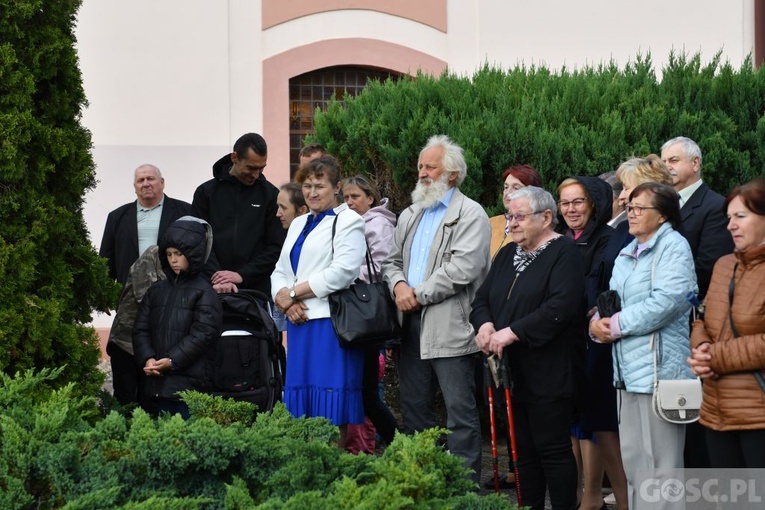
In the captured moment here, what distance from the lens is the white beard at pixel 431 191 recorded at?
642 cm

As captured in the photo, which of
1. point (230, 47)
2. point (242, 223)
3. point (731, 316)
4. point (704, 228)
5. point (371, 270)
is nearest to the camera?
point (731, 316)

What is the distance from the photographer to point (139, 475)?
425 centimetres

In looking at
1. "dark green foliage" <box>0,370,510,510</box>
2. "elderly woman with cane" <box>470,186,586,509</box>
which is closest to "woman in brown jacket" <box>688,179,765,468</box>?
"elderly woman with cane" <box>470,186,586,509</box>

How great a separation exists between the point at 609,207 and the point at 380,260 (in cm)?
154

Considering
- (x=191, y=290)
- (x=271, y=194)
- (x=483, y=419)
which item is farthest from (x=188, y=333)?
(x=483, y=419)

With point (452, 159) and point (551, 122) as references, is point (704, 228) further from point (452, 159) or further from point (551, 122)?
point (551, 122)

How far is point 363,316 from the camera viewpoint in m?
6.26

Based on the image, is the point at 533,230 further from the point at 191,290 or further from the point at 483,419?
the point at 483,419

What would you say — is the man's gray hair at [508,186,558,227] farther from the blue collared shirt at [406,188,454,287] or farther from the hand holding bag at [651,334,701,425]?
the hand holding bag at [651,334,701,425]

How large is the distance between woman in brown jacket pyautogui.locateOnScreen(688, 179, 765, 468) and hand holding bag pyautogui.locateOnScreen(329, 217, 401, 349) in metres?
1.84

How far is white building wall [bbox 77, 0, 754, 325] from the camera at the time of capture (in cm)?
1224

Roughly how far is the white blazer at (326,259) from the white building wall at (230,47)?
5923 mm

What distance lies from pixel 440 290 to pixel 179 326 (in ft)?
4.65

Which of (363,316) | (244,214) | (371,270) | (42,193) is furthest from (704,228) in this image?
(42,193)
